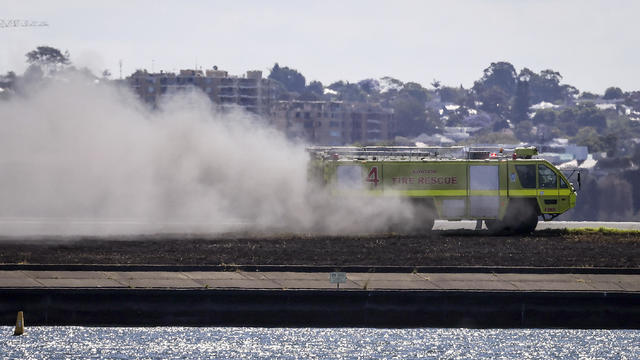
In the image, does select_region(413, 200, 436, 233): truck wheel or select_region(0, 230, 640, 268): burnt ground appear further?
select_region(413, 200, 436, 233): truck wheel

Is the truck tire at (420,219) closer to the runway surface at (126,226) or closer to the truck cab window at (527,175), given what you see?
the runway surface at (126,226)

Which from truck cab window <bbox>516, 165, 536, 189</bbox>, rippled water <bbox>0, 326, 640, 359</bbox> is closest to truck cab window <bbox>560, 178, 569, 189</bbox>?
truck cab window <bbox>516, 165, 536, 189</bbox>

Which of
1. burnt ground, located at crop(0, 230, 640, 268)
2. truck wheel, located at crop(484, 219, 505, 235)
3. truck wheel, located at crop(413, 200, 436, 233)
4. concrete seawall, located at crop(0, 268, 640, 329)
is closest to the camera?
concrete seawall, located at crop(0, 268, 640, 329)

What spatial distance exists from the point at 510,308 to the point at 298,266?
6.53m

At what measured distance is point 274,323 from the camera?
106 ft

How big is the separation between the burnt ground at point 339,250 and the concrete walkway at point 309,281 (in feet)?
6.13

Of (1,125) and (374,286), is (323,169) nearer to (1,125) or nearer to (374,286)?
(374,286)

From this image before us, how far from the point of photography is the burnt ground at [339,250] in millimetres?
36719

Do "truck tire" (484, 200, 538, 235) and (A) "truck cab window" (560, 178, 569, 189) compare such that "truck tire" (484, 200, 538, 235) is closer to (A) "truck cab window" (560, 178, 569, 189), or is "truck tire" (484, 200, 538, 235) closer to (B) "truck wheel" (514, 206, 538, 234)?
(B) "truck wheel" (514, 206, 538, 234)

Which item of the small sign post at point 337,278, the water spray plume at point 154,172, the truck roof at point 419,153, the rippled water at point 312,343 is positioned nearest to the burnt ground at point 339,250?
the truck roof at point 419,153

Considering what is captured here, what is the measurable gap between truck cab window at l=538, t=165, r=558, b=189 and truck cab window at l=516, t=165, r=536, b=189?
25 centimetres

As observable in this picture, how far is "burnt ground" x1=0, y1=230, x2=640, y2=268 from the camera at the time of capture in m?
36.7

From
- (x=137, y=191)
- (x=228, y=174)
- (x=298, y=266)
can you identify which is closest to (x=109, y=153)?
(x=137, y=191)

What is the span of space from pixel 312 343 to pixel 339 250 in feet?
25.4
